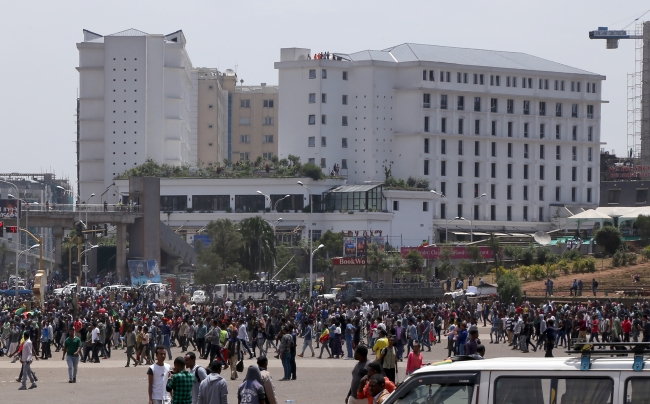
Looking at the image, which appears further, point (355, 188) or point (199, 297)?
point (355, 188)

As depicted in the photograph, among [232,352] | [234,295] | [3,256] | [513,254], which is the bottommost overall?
[3,256]

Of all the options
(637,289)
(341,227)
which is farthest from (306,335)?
(341,227)

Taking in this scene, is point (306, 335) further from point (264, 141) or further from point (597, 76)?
point (264, 141)

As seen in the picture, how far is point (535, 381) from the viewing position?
8.17 metres

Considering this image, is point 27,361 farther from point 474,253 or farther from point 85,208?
point 85,208

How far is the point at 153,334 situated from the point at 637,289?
35677mm

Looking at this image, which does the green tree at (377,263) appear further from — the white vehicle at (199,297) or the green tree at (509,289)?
the green tree at (509,289)

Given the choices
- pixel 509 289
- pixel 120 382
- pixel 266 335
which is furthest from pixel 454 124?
pixel 120 382

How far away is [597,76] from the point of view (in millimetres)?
104562

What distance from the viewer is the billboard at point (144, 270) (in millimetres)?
68625

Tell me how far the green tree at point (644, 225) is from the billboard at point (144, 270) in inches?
1285

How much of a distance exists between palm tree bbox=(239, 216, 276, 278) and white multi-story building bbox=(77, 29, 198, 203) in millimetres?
30588

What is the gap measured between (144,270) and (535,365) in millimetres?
62529

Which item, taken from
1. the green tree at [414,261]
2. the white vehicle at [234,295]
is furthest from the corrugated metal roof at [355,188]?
the white vehicle at [234,295]
